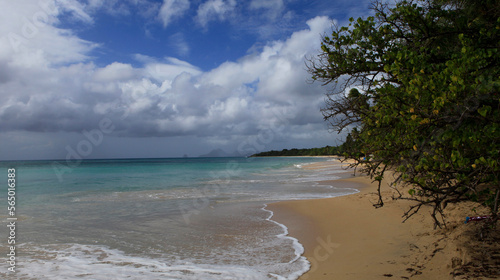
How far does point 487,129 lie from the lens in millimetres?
3346

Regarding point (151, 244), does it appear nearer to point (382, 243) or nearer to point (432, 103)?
point (382, 243)

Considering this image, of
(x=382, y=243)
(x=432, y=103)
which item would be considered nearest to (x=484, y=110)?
(x=432, y=103)

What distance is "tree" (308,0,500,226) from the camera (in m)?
3.45

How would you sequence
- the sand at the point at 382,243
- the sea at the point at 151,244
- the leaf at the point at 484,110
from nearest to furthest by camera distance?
the leaf at the point at 484,110 < the sand at the point at 382,243 < the sea at the point at 151,244

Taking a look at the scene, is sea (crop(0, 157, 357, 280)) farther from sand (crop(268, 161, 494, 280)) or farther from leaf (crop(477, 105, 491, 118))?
leaf (crop(477, 105, 491, 118))

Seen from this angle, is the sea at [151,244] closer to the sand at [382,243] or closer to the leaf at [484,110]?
the sand at [382,243]

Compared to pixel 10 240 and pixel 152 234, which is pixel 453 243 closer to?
pixel 152 234

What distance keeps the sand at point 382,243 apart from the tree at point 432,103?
34.3 inches

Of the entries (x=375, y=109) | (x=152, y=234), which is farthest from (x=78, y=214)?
(x=375, y=109)

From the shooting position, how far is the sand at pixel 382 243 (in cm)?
501

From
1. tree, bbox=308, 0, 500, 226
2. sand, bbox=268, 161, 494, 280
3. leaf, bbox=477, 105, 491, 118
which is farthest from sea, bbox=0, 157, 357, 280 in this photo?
leaf, bbox=477, 105, 491, 118

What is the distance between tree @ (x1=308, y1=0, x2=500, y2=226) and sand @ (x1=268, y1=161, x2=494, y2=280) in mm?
872

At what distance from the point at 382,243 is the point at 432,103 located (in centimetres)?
404

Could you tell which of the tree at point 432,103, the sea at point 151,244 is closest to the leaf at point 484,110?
the tree at point 432,103
